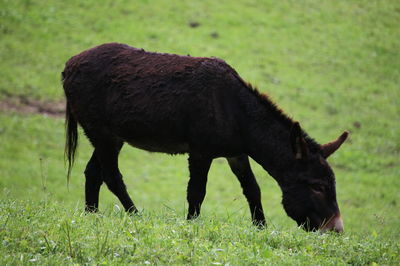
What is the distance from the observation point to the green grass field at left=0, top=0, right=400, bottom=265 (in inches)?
250

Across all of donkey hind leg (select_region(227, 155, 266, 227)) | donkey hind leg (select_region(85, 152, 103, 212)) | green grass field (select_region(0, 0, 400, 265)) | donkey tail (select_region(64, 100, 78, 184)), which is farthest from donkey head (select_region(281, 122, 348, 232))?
donkey tail (select_region(64, 100, 78, 184))

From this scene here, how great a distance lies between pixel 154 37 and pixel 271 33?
496 cm

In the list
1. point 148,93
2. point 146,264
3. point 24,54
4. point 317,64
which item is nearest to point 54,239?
point 146,264

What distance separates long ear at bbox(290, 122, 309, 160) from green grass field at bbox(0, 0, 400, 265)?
109 cm

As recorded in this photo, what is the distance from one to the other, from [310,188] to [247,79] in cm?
1477

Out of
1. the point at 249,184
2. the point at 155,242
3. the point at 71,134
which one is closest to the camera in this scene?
the point at 155,242

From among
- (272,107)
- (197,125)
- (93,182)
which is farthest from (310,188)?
(93,182)

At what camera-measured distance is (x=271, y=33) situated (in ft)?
82.6

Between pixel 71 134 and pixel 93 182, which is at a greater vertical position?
pixel 71 134

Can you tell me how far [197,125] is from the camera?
25.2 ft

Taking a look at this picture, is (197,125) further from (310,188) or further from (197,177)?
(310,188)

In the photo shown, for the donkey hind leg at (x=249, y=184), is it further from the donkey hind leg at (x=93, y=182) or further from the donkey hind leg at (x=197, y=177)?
the donkey hind leg at (x=93, y=182)

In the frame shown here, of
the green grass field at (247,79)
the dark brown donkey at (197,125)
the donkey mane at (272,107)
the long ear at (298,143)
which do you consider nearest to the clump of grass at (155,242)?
the green grass field at (247,79)

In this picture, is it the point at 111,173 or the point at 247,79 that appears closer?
the point at 111,173
